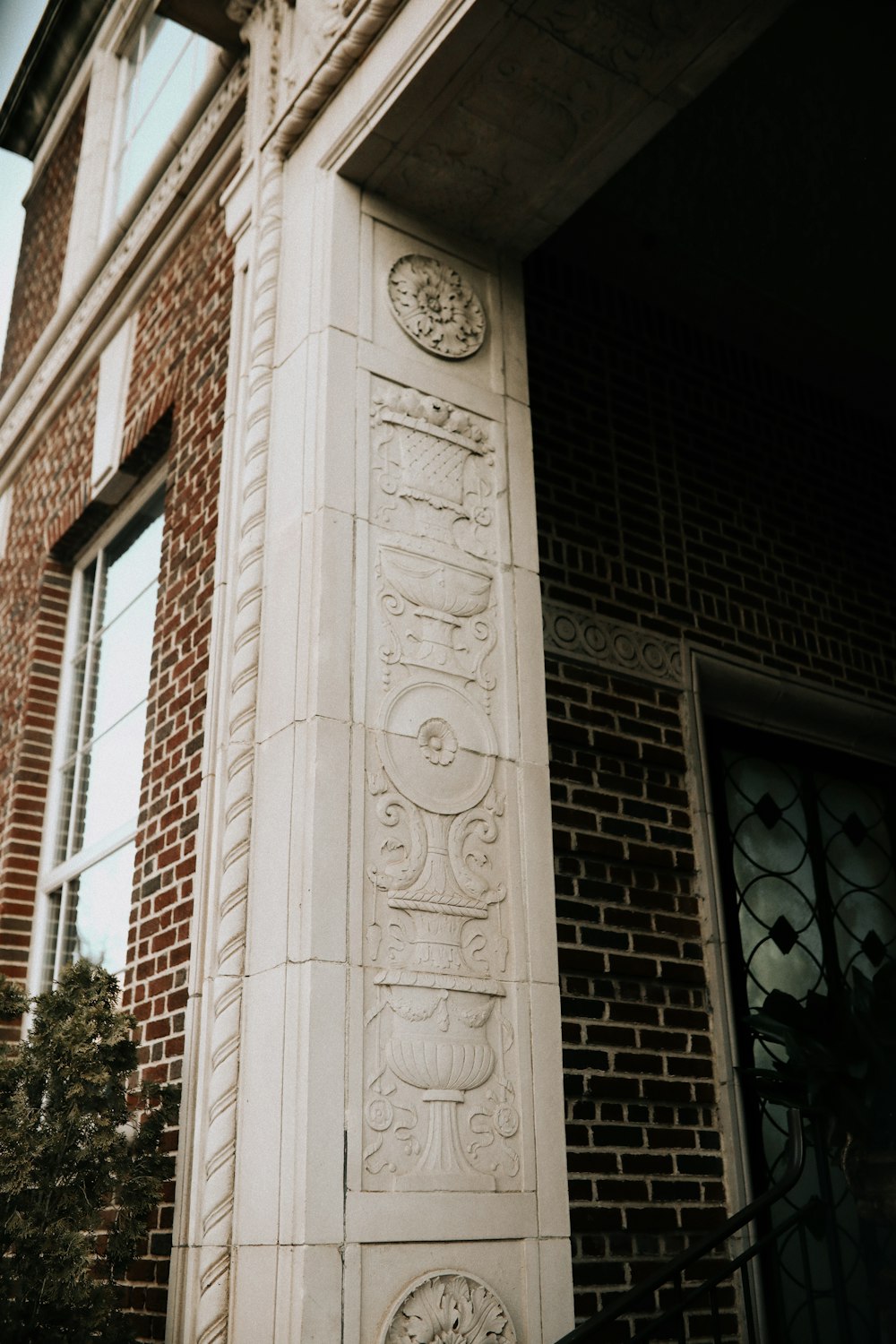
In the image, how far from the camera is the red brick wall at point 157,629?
170 inches

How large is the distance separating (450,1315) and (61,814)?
148 inches

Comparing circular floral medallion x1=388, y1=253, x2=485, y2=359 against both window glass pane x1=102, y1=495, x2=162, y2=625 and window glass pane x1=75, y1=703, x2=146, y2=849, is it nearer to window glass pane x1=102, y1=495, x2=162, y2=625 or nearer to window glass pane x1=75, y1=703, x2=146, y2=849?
window glass pane x1=102, y1=495, x2=162, y2=625

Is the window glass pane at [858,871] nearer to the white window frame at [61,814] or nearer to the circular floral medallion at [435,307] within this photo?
the circular floral medallion at [435,307]

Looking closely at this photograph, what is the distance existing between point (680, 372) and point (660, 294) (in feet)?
1.37

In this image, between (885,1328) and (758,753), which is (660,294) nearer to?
(758,753)

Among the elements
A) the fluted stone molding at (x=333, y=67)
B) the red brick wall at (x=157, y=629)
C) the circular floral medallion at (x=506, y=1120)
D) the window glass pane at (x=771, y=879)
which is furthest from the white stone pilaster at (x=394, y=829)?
the window glass pane at (x=771, y=879)

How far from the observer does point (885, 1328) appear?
4.09 m

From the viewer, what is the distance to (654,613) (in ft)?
18.3

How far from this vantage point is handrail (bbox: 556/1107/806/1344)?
3.15m

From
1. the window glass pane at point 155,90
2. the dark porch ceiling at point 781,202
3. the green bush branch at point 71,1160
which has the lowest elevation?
→ the green bush branch at point 71,1160

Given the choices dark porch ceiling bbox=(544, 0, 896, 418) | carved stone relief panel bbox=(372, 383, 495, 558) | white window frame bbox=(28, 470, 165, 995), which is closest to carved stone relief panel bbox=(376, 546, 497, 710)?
carved stone relief panel bbox=(372, 383, 495, 558)

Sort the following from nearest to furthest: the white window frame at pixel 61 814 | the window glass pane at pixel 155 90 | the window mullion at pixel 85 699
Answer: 1. the white window frame at pixel 61 814
2. the window mullion at pixel 85 699
3. the window glass pane at pixel 155 90

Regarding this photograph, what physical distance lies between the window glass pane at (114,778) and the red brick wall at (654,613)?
6.24 ft

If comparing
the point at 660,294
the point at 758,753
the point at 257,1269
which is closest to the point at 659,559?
the point at 758,753
